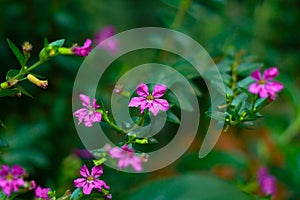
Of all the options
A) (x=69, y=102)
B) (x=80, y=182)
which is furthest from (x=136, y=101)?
(x=69, y=102)

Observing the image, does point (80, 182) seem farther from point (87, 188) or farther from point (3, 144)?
point (3, 144)

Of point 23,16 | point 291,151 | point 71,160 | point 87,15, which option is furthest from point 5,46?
point 291,151

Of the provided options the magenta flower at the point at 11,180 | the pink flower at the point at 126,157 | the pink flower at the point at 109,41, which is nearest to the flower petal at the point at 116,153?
the pink flower at the point at 126,157

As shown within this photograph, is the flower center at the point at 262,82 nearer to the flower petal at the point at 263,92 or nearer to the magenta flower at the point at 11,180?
the flower petal at the point at 263,92

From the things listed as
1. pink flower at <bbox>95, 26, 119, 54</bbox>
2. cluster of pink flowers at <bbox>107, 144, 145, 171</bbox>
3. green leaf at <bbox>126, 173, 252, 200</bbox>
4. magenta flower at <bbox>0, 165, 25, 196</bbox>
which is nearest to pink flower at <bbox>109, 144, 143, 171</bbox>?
cluster of pink flowers at <bbox>107, 144, 145, 171</bbox>

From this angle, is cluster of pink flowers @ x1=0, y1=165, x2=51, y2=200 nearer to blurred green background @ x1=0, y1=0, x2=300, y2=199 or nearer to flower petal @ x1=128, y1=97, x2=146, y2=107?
flower petal @ x1=128, y1=97, x2=146, y2=107

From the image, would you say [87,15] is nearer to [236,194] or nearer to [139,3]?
[139,3]
